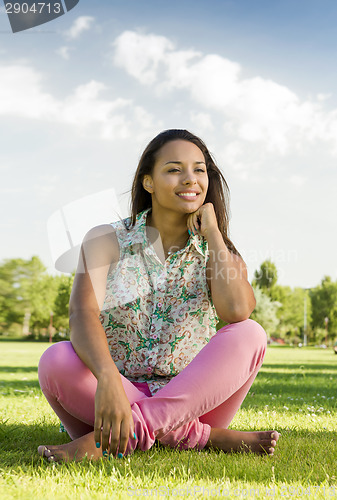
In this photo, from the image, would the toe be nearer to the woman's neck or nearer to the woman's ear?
the woman's neck

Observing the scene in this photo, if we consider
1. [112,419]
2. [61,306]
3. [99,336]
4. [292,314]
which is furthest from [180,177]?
[292,314]

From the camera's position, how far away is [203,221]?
326 cm

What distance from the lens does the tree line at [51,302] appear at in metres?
56.8

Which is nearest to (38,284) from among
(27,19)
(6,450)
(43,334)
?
(43,334)

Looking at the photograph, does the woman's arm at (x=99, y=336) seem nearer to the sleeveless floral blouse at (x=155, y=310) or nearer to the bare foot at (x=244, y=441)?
the sleeveless floral blouse at (x=155, y=310)

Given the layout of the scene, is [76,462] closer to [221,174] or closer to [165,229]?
[165,229]

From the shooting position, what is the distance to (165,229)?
137 inches

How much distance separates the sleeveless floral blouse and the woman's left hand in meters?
0.07

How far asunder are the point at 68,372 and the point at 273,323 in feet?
200

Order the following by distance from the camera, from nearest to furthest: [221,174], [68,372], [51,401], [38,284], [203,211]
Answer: [68,372]
[51,401]
[203,211]
[221,174]
[38,284]

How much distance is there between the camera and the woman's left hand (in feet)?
10.6

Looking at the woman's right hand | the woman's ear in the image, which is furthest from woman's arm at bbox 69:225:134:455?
the woman's ear

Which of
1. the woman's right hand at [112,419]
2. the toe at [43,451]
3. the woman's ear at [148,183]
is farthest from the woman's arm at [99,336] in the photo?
the woman's ear at [148,183]

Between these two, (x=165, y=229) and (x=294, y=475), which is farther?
(x=165, y=229)
